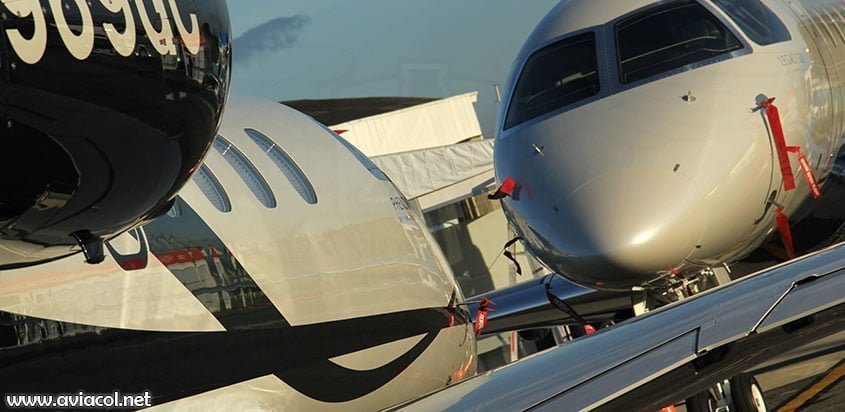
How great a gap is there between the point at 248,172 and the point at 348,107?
2499 centimetres

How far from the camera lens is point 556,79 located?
8609 mm

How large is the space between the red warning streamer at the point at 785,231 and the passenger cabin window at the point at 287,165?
11.2 ft

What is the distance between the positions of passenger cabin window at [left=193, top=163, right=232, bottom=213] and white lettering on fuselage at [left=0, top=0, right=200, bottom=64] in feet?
7.62

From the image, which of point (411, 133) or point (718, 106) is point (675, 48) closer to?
point (718, 106)

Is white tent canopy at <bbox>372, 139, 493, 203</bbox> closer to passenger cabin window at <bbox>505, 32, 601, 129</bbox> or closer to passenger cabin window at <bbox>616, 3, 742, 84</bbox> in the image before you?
passenger cabin window at <bbox>505, 32, 601, 129</bbox>

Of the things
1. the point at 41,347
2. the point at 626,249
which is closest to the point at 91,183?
the point at 41,347

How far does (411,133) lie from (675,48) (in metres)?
21.7

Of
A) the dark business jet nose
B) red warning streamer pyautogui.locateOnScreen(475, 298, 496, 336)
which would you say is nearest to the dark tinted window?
red warning streamer pyautogui.locateOnScreen(475, 298, 496, 336)

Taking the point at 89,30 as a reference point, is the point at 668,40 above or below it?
above

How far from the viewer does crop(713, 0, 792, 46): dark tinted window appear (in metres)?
8.31

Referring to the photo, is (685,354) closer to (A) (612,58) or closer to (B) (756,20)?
(A) (612,58)

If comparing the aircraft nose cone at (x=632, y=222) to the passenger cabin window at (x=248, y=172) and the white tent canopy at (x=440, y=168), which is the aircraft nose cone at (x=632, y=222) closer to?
the passenger cabin window at (x=248, y=172)

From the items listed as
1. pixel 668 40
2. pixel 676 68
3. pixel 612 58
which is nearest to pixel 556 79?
pixel 612 58

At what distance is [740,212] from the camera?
298 inches
